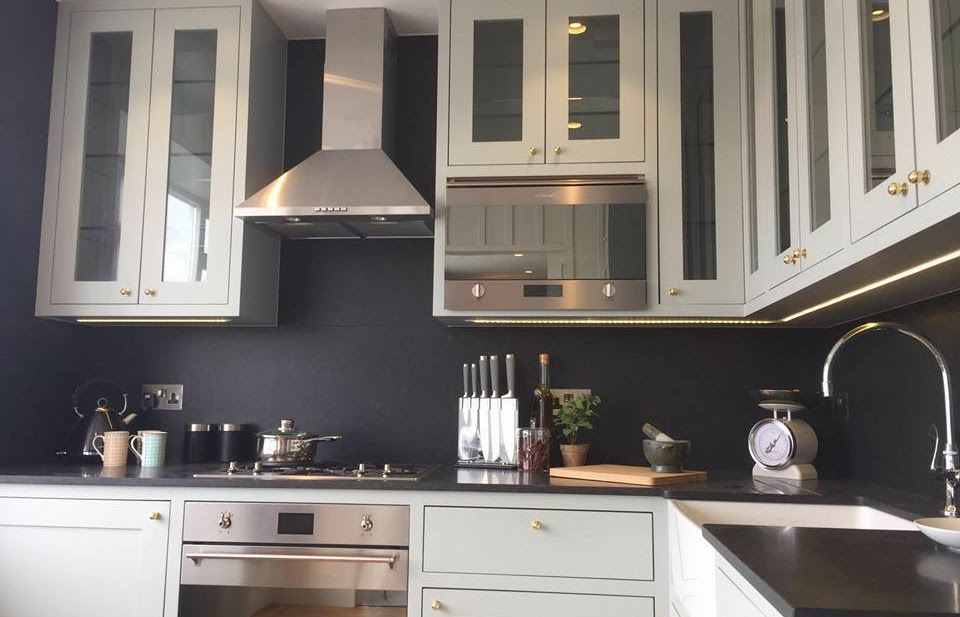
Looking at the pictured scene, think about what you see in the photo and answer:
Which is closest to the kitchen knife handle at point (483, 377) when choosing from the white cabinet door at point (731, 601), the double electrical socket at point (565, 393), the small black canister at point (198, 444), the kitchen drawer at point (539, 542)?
the double electrical socket at point (565, 393)

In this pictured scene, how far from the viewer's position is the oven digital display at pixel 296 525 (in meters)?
2.43

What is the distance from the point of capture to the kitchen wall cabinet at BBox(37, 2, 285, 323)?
290 cm

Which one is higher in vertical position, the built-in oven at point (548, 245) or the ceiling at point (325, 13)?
the ceiling at point (325, 13)

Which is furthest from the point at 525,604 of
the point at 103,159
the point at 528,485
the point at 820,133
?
the point at 103,159

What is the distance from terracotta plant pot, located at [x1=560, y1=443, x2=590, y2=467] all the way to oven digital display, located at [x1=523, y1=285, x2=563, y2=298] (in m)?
0.55

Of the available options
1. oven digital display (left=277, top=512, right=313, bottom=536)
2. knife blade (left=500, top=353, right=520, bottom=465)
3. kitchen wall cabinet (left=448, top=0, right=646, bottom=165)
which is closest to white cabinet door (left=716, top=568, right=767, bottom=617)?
oven digital display (left=277, top=512, right=313, bottom=536)

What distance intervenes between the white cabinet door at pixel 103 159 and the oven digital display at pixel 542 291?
54.5 inches

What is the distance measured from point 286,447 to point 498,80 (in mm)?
1470

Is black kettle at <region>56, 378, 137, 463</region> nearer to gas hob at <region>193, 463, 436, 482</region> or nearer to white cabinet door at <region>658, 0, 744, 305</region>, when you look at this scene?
gas hob at <region>193, 463, 436, 482</region>

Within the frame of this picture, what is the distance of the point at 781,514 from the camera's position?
2.25m

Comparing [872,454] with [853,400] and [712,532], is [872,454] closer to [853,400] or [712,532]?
[853,400]

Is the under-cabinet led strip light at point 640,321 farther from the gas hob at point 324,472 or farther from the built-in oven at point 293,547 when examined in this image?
the built-in oven at point 293,547

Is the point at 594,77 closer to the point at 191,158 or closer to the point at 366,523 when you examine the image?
A: the point at 191,158

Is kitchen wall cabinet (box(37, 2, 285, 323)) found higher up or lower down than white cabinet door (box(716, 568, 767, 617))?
higher up
